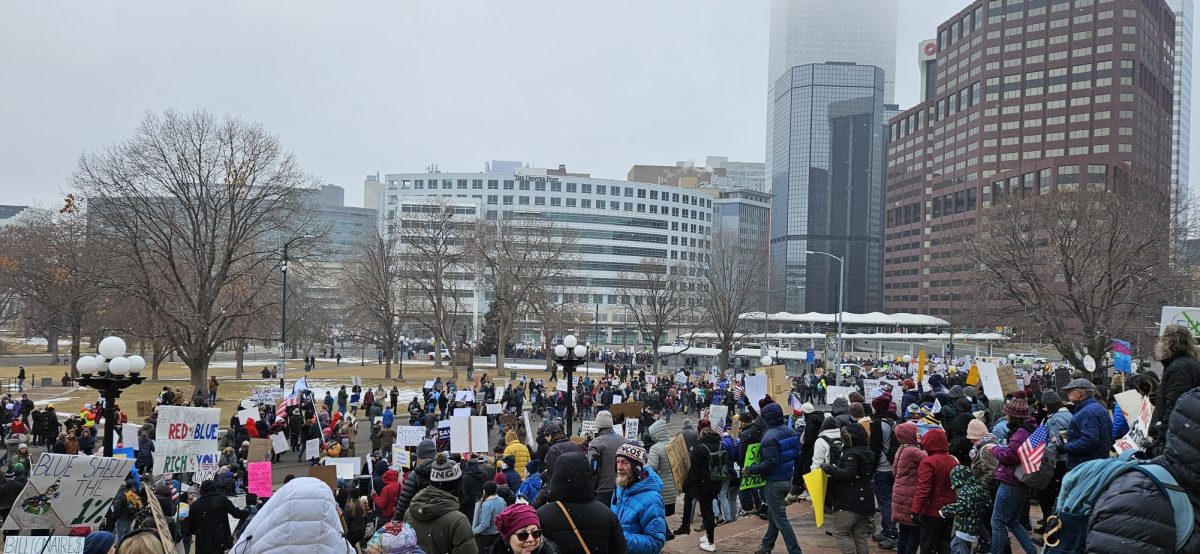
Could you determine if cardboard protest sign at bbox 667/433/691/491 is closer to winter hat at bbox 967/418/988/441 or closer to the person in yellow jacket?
the person in yellow jacket

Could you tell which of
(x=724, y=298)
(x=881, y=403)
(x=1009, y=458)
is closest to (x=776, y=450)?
(x=881, y=403)

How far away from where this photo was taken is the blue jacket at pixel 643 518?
530 centimetres

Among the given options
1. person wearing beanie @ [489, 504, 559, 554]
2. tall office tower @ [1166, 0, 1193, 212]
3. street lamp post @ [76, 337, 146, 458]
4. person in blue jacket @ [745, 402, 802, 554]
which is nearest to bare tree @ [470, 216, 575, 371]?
street lamp post @ [76, 337, 146, 458]

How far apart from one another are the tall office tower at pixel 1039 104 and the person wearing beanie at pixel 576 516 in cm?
9421

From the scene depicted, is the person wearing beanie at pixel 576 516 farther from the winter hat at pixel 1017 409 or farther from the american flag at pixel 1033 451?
the winter hat at pixel 1017 409

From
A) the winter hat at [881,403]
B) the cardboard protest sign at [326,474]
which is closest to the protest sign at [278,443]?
the cardboard protest sign at [326,474]

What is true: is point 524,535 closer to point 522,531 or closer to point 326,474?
point 522,531

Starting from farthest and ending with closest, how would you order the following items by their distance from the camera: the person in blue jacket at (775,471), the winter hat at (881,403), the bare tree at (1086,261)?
the bare tree at (1086,261) < the winter hat at (881,403) < the person in blue jacket at (775,471)

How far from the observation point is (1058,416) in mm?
7434

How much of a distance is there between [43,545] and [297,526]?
13.1ft

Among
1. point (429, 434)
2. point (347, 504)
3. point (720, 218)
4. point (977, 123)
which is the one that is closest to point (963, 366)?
point (429, 434)

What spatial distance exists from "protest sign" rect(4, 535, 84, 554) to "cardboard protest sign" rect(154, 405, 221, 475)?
6.37m

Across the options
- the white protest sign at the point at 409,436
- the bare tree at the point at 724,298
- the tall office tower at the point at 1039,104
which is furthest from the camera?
the tall office tower at the point at 1039,104

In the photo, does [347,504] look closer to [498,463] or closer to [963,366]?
[498,463]
